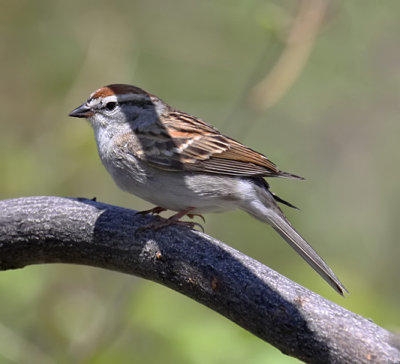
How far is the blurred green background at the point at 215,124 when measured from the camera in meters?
2.61

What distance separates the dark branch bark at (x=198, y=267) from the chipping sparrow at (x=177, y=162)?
1.20ft

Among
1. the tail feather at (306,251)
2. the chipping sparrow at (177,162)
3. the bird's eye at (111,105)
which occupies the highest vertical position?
the bird's eye at (111,105)

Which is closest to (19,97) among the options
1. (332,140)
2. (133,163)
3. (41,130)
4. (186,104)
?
(41,130)

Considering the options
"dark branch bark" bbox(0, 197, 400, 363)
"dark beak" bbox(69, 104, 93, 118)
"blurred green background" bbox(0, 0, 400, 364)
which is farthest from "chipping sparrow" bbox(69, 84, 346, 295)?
"dark branch bark" bbox(0, 197, 400, 363)

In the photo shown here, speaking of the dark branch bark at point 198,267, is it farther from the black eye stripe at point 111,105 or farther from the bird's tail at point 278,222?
the black eye stripe at point 111,105

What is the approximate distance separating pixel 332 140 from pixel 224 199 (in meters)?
2.18

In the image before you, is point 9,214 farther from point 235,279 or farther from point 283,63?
point 283,63

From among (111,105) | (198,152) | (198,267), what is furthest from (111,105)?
(198,267)

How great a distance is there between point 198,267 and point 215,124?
2.26 m

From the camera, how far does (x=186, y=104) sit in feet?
14.7

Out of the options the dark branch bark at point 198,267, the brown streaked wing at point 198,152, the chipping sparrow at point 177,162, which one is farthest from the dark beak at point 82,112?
the dark branch bark at point 198,267

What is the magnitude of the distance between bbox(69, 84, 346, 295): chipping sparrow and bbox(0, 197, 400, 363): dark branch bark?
0.37 metres

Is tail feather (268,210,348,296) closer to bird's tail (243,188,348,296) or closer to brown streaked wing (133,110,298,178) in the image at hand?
bird's tail (243,188,348,296)

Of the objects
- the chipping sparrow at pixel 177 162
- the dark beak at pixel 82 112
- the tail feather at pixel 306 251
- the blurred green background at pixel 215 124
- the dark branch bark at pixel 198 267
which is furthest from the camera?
the dark beak at pixel 82 112
